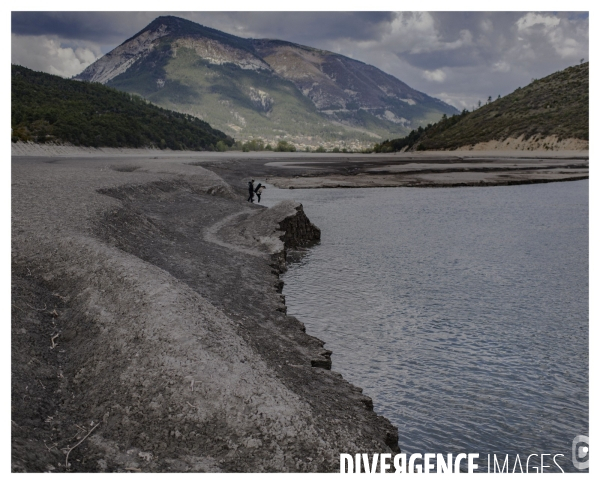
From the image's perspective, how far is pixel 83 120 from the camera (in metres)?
119

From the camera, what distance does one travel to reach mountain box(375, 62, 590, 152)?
5012 inches

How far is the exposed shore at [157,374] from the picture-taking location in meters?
8.42

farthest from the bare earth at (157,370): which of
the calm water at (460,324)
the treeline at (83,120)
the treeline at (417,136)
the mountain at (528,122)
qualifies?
the treeline at (417,136)

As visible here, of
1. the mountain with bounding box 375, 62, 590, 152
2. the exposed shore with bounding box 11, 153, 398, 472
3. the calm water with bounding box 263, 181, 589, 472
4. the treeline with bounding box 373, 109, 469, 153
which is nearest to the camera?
the exposed shore with bounding box 11, 153, 398, 472

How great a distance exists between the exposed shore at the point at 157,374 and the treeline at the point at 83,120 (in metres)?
91.9

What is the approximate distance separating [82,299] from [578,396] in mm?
11623

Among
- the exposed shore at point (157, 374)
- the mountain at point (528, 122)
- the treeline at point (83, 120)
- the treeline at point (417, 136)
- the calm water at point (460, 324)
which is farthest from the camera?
the treeline at point (417, 136)

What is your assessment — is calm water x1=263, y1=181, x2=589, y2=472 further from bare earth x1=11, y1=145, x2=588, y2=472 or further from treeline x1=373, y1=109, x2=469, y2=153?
treeline x1=373, y1=109, x2=469, y2=153

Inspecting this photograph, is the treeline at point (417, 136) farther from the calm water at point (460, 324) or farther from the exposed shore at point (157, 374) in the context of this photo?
the exposed shore at point (157, 374)

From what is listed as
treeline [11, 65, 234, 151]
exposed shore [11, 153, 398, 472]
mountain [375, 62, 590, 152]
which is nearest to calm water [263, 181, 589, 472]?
exposed shore [11, 153, 398, 472]

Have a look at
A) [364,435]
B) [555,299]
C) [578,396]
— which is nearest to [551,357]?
[578,396]

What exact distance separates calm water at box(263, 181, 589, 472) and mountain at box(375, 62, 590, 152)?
10228 centimetres

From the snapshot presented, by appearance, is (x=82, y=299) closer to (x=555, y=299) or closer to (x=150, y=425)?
(x=150, y=425)

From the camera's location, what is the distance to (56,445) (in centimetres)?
845
